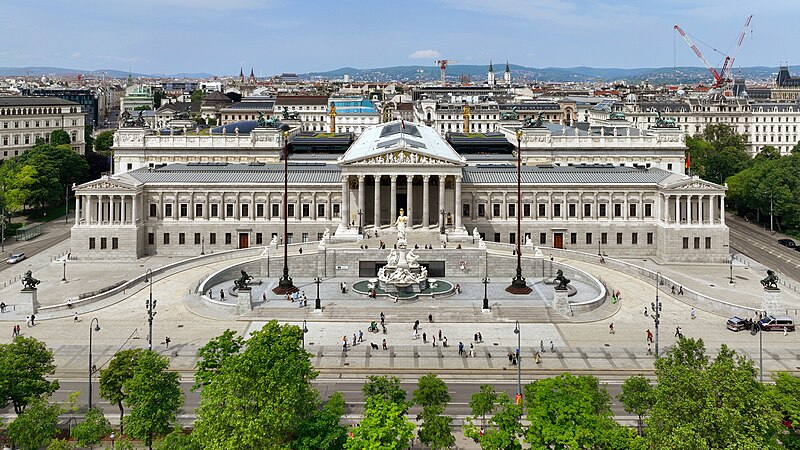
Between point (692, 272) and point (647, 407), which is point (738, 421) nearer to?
point (647, 407)

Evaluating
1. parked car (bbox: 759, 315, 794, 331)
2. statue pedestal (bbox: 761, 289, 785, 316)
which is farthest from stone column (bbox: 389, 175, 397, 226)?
parked car (bbox: 759, 315, 794, 331)

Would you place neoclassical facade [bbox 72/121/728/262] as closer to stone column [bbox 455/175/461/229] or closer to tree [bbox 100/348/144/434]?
stone column [bbox 455/175/461/229]

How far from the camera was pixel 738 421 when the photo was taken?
3553 cm

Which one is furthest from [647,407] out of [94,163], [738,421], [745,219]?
[94,163]

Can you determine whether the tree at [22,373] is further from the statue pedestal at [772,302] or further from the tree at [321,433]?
the statue pedestal at [772,302]

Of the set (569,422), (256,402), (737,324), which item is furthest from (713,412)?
(737,324)

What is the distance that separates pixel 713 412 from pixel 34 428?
38144mm

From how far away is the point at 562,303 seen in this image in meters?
78.0

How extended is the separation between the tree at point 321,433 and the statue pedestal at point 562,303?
42.3m

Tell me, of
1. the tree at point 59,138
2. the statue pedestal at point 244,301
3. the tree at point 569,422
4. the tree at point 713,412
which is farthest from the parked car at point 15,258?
the tree at point 713,412

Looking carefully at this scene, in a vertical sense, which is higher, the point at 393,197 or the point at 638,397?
the point at 393,197

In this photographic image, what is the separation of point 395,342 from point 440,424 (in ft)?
93.5

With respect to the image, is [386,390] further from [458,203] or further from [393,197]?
[458,203]

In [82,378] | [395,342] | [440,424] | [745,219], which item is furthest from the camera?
[745,219]
